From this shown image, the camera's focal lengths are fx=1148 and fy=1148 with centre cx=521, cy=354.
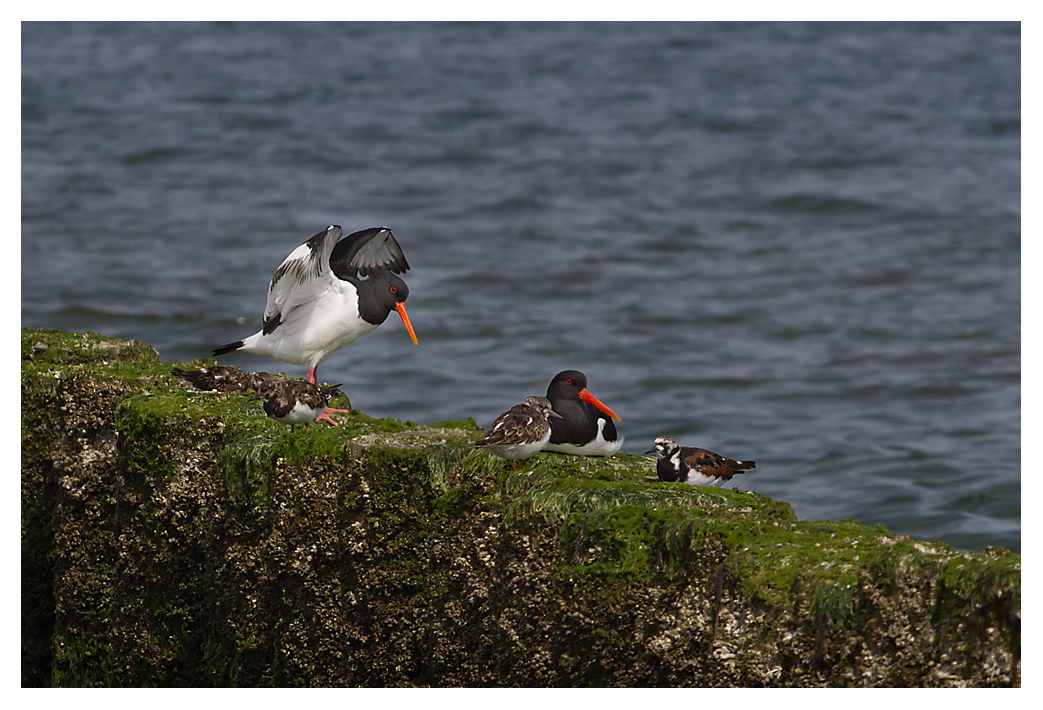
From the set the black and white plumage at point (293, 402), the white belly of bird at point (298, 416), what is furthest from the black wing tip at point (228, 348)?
the white belly of bird at point (298, 416)

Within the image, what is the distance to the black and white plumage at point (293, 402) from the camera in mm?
5949

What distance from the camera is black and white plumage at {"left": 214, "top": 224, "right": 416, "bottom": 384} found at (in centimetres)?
724

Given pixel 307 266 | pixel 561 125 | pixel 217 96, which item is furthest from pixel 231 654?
pixel 217 96

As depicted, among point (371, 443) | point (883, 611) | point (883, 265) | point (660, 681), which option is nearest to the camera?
point (883, 611)

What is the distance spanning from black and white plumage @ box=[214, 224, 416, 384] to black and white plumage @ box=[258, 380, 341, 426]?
46.9 inches

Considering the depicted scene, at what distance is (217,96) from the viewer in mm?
26578

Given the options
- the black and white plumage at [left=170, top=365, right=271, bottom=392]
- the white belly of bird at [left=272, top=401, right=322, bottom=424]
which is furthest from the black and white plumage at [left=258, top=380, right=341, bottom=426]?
the black and white plumage at [left=170, top=365, right=271, bottom=392]

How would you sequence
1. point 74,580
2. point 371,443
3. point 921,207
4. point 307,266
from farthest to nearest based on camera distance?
point 921,207
point 307,266
point 74,580
point 371,443

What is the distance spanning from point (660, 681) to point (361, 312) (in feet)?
11.5

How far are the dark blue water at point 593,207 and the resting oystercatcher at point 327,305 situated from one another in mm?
3946

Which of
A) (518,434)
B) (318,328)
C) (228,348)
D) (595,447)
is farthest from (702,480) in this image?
(228,348)

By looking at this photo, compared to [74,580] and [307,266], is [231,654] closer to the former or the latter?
[74,580]

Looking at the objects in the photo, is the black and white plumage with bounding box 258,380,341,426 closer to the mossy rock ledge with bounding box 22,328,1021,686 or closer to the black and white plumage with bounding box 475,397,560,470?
the mossy rock ledge with bounding box 22,328,1021,686

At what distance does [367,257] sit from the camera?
774 cm
